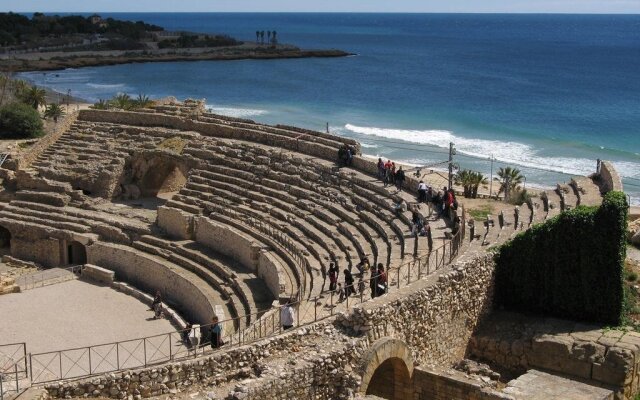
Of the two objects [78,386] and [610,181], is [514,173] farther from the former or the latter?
[78,386]

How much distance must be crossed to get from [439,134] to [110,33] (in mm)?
96050

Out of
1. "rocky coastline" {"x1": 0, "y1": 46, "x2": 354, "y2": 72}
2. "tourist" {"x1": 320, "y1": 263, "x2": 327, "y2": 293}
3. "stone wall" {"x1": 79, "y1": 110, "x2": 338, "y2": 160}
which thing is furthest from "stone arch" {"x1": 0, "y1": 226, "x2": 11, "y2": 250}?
"rocky coastline" {"x1": 0, "y1": 46, "x2": 354, "y2": 72}

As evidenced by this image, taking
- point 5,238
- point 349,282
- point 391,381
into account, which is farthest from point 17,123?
point 391,381

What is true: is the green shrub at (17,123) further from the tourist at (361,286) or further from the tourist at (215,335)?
the tourist at (361,286)

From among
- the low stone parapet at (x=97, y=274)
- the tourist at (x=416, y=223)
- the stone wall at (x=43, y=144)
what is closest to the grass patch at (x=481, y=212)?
the tourist at (x=416, y=223)

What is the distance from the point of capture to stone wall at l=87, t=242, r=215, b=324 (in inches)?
916

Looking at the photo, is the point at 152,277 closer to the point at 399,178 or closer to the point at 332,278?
the point at 399,178

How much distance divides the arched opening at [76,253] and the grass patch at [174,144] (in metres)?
5.76

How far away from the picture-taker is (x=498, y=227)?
2147 centimetres

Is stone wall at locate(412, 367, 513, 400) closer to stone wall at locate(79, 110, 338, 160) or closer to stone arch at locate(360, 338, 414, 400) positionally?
stone arch at locate(360, 338, 414, 400)

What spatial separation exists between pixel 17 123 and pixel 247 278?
19646 millimetres

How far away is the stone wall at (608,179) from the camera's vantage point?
76.0ft

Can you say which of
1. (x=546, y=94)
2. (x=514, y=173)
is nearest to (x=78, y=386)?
(x=514, y=173)

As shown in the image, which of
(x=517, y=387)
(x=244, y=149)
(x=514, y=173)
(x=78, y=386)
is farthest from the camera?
(x=514, y=173)
